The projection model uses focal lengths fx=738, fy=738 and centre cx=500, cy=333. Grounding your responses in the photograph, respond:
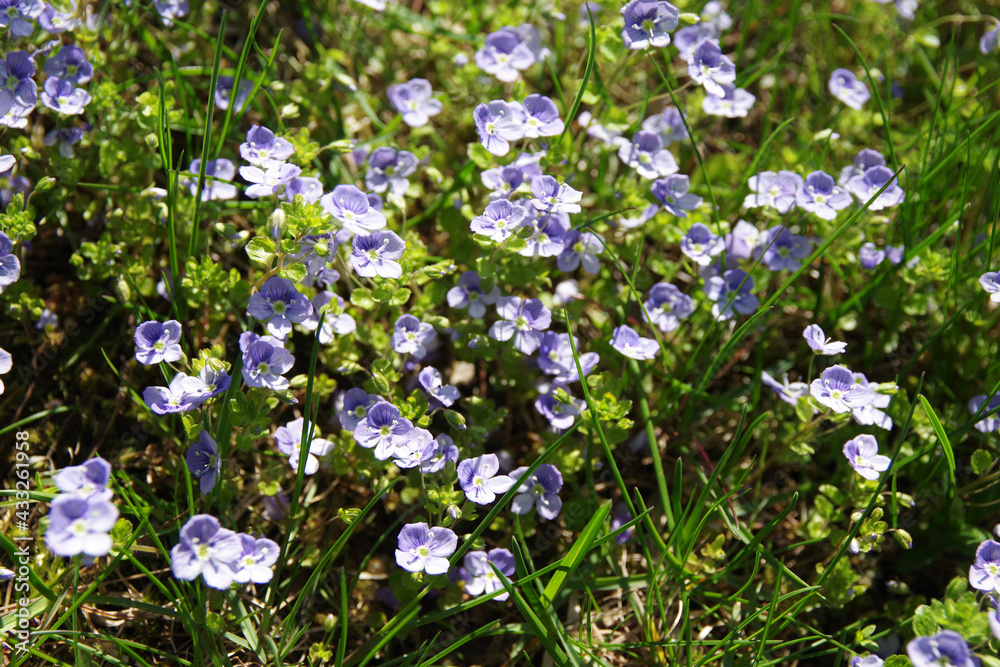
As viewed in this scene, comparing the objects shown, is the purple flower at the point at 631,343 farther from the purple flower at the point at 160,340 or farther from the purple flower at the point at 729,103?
the purple flower at the point at 160,340

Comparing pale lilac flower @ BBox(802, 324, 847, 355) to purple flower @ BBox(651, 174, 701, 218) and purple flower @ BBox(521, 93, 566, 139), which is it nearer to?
purple flower @ BBox(651, 174, 701, 218)

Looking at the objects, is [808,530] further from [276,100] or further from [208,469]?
[276,100]

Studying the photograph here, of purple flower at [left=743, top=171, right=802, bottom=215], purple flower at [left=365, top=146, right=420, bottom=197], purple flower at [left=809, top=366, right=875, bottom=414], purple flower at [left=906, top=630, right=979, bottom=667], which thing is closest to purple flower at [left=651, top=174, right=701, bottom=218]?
purple flower at [left=743, top=171, right=802, bottom=215]

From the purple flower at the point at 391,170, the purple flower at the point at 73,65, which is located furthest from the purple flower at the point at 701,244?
the purple flower at the point at 73,65

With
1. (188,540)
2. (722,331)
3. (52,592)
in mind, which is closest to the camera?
(188,540)

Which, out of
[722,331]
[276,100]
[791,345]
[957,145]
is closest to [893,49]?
[957,145]

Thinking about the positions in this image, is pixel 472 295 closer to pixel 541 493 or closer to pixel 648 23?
pixel 541 493
